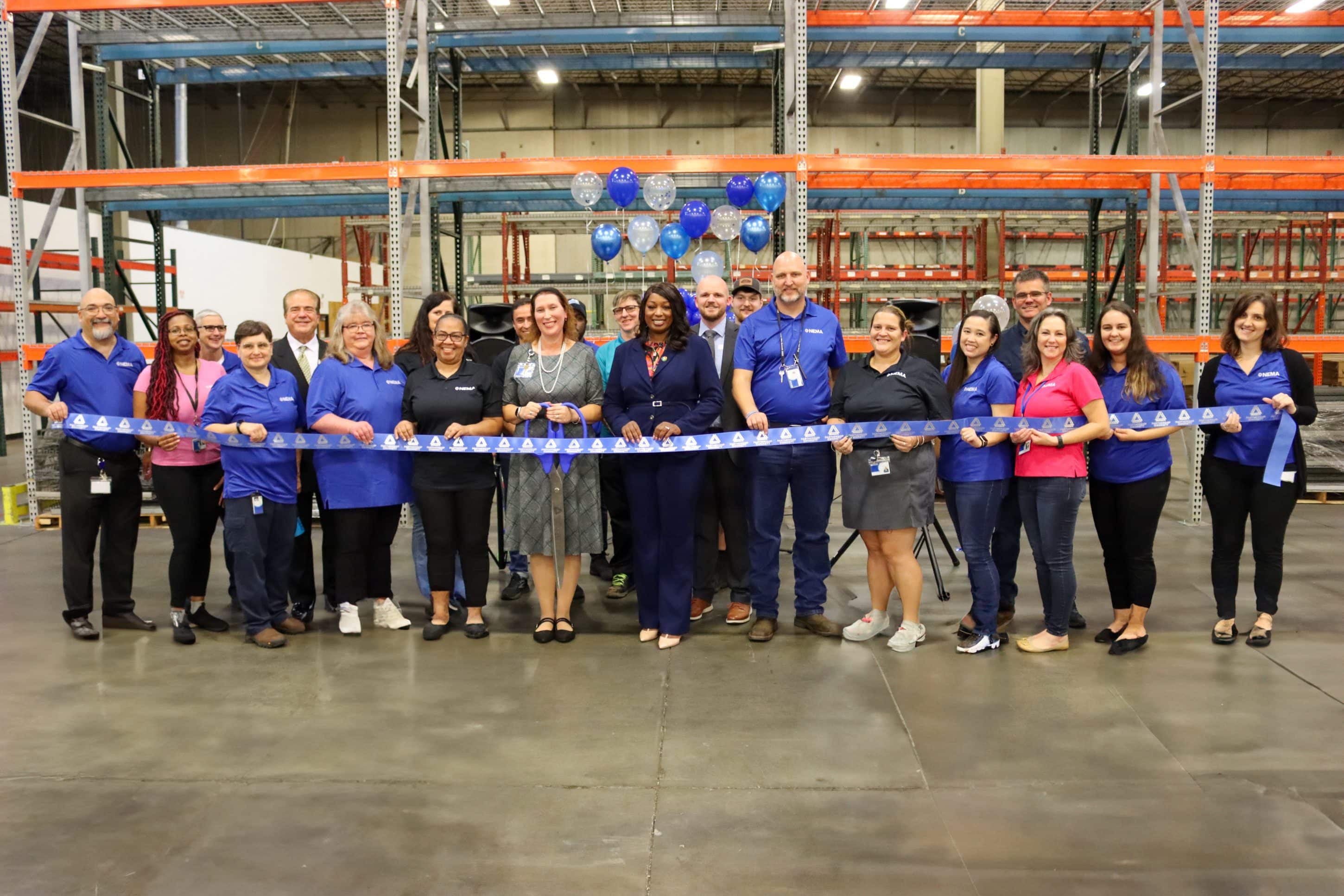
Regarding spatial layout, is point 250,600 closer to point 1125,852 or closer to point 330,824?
point 330,824

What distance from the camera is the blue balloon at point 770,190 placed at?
7.12 m

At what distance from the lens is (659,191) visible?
7.57 metres

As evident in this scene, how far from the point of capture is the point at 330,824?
298 centimetres

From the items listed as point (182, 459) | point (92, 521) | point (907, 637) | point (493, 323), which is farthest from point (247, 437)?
point (907, 637)

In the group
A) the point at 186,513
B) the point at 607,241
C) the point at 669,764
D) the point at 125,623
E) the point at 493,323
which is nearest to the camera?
the point at 669,764

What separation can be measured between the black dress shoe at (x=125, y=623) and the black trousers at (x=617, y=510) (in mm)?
2522

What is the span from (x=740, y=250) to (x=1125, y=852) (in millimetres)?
14973

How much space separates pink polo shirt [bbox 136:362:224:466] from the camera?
15.7 feet

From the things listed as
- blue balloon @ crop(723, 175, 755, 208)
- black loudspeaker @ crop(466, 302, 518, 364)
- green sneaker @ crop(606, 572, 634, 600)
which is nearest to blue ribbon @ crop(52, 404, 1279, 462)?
green sneaker @ crop(606, 572, 634, 600)

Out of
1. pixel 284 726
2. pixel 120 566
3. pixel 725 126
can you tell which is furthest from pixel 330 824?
pixel 725 126

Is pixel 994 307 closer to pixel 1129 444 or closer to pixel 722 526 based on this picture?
pixel 1129 444

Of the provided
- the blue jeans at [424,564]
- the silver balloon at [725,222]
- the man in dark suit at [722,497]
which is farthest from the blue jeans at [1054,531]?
the silver balloon at [725,222]

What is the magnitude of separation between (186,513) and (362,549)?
886 mm

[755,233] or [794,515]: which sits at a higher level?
[755,233]
